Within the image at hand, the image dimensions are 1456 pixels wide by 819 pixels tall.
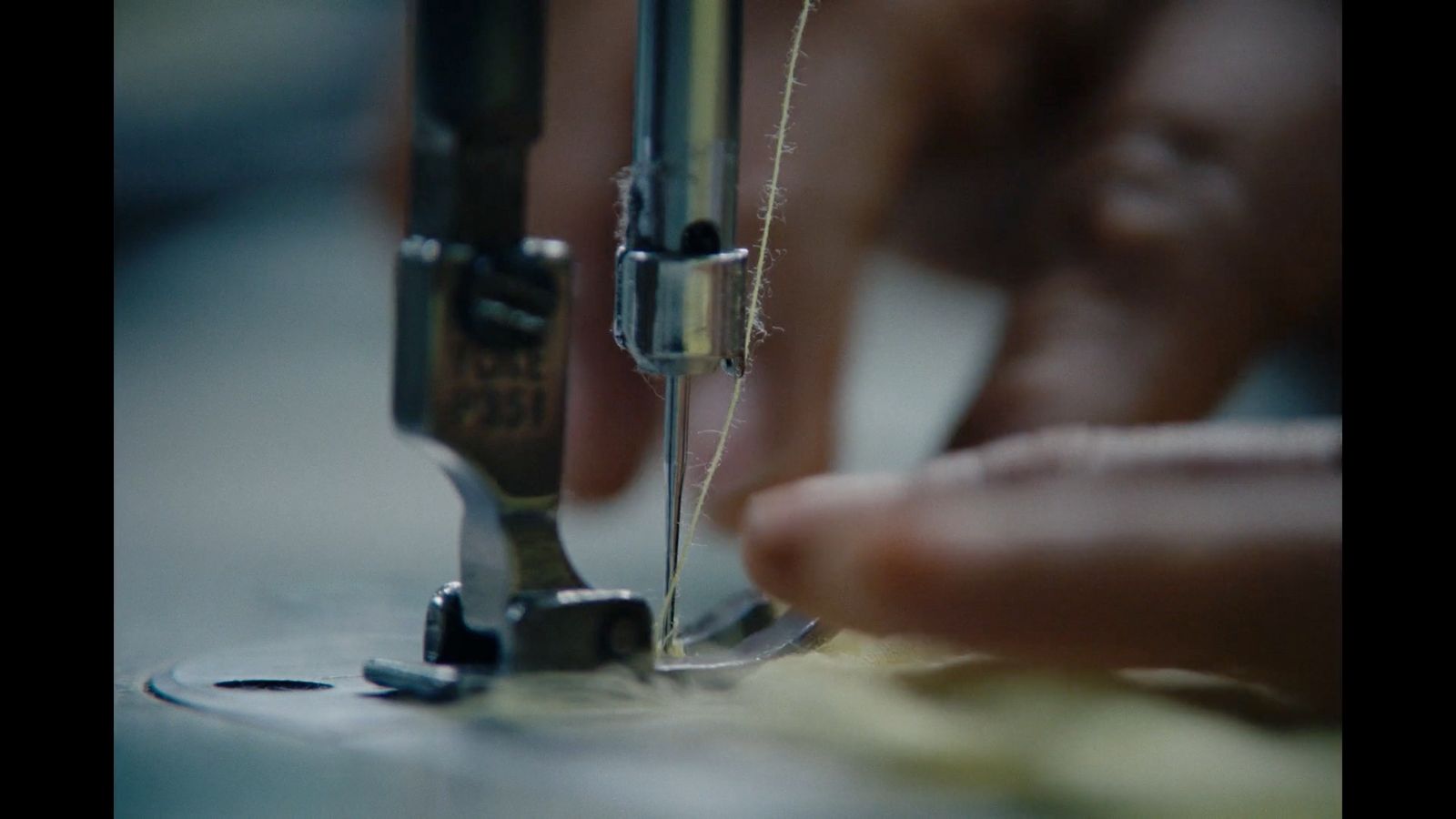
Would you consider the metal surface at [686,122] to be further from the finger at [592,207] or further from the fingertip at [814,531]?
the finger at [592,207]

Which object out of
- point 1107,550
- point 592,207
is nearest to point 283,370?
point 592,207

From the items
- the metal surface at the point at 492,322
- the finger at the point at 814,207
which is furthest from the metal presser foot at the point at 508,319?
the finger at the point at 814,207

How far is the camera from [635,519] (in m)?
0.96

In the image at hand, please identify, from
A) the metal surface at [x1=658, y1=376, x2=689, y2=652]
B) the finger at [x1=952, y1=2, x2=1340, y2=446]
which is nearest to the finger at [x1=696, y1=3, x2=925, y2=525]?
the finger at [x1=952, y1=2, x2=1340, y2=446]

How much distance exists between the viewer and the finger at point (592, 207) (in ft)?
3.29

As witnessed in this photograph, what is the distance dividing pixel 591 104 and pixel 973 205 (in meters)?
0.31

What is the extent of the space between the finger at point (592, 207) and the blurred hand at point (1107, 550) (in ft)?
1.57

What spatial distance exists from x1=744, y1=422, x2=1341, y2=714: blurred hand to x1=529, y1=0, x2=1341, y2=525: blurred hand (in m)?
0.38

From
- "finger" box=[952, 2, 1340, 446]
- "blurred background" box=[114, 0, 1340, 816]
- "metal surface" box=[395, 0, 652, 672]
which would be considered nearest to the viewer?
"metal surface" box=[395, 0, 652, 672]

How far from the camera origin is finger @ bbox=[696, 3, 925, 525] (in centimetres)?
100

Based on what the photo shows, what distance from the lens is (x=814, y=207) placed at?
1041mm

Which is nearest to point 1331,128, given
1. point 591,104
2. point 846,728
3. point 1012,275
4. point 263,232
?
point 1012,275

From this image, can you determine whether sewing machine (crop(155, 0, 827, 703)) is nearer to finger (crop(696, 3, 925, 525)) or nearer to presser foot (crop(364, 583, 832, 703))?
presser foot (crop(364, 583, 832, 703))

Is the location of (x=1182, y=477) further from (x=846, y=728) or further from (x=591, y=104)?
(x=591, y=104)
